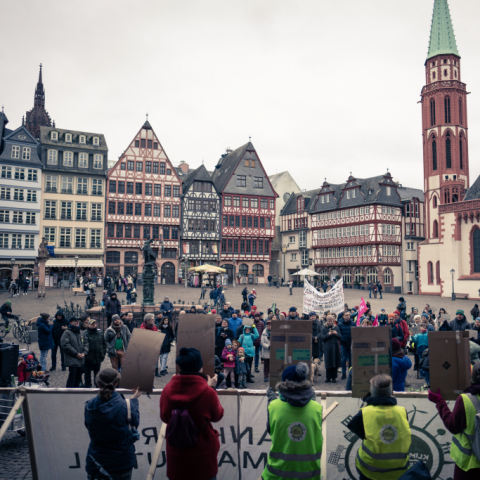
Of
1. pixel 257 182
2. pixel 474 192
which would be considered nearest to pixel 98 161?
pixel 257 182

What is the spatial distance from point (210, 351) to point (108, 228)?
39425 millimetres

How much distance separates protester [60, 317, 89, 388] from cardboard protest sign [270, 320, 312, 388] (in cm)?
454

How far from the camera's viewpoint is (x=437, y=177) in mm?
41312

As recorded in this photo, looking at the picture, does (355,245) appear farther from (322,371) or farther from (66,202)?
(322,371)

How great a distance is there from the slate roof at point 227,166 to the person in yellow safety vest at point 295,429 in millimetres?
43899

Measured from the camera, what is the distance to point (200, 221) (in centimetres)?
4528

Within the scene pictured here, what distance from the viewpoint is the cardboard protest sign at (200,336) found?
4887 millimetres

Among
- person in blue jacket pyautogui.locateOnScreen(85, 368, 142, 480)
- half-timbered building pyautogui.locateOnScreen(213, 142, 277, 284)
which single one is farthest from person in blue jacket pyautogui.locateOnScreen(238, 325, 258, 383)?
half-timbered building pyautogui.locateOnScreen(213, 142, 277, 284)

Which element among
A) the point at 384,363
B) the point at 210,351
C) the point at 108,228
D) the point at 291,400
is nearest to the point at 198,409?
the point at 291,400

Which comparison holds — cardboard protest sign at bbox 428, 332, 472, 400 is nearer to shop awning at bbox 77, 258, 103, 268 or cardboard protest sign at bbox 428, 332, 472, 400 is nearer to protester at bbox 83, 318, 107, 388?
protester at bbox 83, 318, 107, 388

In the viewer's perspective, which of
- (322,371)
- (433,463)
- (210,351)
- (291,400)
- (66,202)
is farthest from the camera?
(66,202)

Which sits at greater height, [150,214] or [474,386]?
[150,214]

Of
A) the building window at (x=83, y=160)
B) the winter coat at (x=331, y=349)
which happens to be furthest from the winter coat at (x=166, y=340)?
the building window at (x=83, y=160)

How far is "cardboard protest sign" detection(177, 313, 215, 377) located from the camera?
16.0 ft
